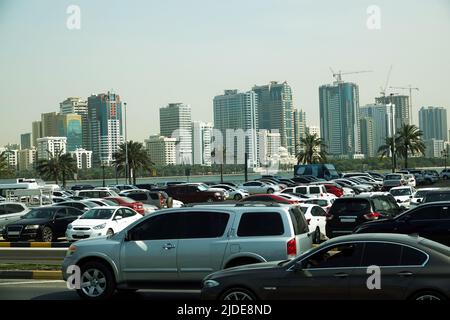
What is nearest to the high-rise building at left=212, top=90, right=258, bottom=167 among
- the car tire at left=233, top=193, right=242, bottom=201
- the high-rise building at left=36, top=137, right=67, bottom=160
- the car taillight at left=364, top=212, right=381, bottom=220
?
the high-rise building at left=36, top=137, right=67, bottom=160

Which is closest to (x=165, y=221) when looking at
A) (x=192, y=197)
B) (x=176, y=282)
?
(x=176, y=282)

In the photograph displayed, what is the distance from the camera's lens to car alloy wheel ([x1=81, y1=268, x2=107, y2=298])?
1109 cm

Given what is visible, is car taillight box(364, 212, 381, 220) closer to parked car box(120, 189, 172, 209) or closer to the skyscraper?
parked car box(120, 189, 172, 209)

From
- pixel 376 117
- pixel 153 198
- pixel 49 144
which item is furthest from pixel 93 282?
pixel 376 117

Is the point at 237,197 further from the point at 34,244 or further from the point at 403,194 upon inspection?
the point at 34,244

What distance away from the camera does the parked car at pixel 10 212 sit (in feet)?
91.5

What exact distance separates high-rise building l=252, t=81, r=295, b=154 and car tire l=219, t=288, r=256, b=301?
157495mm

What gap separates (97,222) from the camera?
22.9 meters

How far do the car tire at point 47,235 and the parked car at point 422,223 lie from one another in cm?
1294

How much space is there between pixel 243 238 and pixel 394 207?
488 inches

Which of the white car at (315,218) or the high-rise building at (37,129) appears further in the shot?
the high-rise building at (37,129)

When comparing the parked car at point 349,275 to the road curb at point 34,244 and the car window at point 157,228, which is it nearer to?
the car window at point 157,228

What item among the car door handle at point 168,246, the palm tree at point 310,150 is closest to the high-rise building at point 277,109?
the palm tree at point 310,150

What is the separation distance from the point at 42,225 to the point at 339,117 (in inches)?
6260
